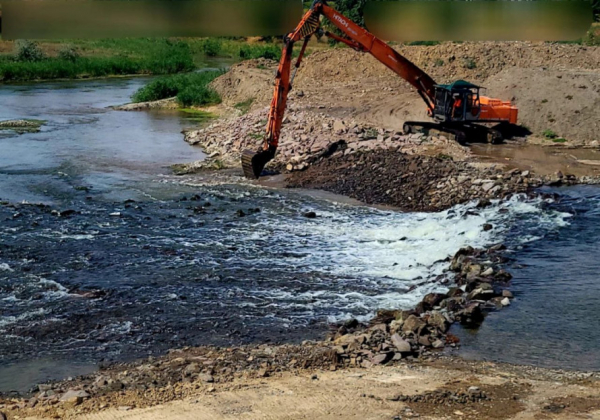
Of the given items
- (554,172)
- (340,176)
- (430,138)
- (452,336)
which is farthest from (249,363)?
(430,138)

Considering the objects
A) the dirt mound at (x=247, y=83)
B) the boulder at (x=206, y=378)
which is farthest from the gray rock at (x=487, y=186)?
the dirt mound at (x=247, y=83)

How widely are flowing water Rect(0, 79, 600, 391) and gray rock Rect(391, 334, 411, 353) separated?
3.54ft

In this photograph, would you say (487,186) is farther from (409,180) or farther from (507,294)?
(507,294)

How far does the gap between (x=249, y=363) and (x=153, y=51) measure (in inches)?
2077

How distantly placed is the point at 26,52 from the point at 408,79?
37.2 meters

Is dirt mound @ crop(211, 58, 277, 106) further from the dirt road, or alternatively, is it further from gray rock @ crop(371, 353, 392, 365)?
the dirt road

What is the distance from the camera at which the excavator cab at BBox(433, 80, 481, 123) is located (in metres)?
22.3

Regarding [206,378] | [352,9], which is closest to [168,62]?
[352,9]

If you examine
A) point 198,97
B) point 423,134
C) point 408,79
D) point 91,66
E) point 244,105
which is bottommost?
point 423,134

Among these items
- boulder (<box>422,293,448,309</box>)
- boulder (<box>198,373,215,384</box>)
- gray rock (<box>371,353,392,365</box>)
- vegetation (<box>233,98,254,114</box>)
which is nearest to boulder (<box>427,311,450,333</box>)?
boulder (<box>422,293,448,309</box>)

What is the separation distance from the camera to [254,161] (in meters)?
21.2

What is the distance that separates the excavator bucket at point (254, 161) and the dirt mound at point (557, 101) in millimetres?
8801

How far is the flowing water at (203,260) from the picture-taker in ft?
38.8

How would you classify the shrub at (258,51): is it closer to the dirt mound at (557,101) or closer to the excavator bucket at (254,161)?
the dirt mound at (557,101)
